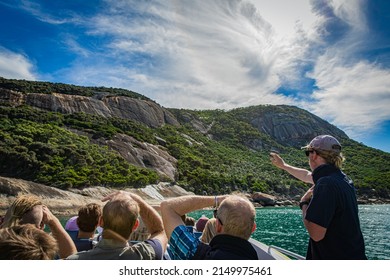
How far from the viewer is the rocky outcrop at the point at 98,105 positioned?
58.2 metres

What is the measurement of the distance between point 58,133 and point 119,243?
1918 inches

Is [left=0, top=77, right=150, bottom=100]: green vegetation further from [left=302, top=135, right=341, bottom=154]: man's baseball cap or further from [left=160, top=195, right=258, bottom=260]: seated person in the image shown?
[left=302, top=135, right=341, bottom=154]: man's baseball cap

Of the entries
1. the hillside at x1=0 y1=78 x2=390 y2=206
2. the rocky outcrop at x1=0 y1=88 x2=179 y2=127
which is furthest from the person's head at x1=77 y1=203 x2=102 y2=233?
the rocky outcrop at x1=0 y1=88 x2=179 y2=127

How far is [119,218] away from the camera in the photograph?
188cm

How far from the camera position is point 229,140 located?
348ft

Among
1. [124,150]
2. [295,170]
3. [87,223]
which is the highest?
[124,150]

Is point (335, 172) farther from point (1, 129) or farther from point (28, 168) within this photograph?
point (1, 129)

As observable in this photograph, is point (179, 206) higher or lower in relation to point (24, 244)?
higher

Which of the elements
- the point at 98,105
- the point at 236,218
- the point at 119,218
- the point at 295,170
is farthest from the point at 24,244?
the point at 98,105

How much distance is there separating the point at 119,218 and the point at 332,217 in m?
1.44

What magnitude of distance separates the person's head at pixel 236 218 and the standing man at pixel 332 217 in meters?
0.55

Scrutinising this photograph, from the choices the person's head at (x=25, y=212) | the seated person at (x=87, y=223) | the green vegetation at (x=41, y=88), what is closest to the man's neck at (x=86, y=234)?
the seated person at (x=87, y=223)

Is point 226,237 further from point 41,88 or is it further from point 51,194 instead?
point 41,88

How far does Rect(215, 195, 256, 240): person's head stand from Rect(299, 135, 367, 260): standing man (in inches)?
21.8
